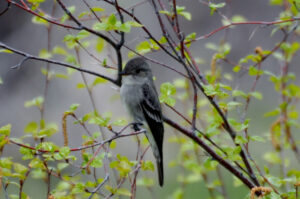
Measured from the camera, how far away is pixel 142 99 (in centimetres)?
422

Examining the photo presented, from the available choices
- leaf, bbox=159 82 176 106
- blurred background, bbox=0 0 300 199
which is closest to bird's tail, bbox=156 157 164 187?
leaf, bbox=159 82 176 106

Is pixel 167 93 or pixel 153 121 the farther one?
pixel 153 121

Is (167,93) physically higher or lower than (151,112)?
lower

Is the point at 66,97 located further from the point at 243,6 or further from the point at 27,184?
the point at 243,6

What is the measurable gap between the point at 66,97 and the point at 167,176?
2.60 m

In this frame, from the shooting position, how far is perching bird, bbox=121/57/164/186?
13.6ft

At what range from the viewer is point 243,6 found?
459 inches

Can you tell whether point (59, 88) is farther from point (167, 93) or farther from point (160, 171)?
point (167, 93)

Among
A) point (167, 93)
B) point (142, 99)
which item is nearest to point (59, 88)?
point (142, 99)

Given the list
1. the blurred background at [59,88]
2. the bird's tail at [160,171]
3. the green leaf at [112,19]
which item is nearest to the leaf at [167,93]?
the green leaf at [112,19]

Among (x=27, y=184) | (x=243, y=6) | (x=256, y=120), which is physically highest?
(x=243, y=6)

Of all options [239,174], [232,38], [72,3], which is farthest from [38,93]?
[239,174]

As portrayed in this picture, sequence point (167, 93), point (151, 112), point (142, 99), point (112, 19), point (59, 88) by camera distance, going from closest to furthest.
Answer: point (112, 19) < point (167, 93) < point (151, 112) < point (142, 99) < point (59, 88)

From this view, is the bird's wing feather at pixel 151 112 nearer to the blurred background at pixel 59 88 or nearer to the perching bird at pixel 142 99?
the perching bird at pixel 142 99
